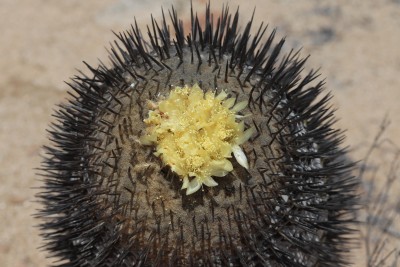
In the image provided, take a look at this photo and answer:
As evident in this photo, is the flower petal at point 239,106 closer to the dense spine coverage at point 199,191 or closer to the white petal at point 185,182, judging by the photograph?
the dense spine coverage at point 199,191

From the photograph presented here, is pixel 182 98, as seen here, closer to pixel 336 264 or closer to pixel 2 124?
pixel 336 264

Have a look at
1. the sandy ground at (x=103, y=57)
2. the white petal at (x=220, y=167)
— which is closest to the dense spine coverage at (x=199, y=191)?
the white petal at (x=220, y=167)

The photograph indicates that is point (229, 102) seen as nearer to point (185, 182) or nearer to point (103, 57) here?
point (185, 182)

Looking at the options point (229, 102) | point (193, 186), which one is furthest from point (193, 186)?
point (229, 102)

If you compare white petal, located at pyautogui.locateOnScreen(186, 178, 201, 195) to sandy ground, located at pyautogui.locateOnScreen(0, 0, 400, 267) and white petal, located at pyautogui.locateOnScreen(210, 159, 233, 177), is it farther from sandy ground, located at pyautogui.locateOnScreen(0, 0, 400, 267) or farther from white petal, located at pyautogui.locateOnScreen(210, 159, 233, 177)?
sandy ground, located at pyautogui.locateOnScreen(0, 0, 400, 267)

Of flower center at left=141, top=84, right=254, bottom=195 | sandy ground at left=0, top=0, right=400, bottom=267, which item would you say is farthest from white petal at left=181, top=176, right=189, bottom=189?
sandy ground at left=0, top=0, right=400, bottom=267

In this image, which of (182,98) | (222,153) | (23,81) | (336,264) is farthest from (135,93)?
(23,81)
